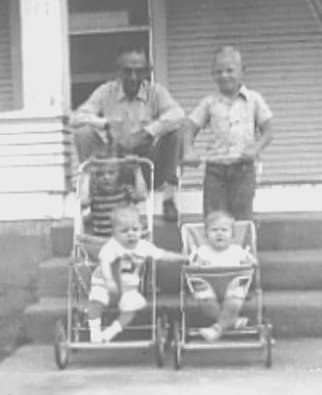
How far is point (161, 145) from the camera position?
26.8 feet

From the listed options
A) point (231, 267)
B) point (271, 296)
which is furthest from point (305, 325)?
point (231, 267)

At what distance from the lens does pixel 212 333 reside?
678cm

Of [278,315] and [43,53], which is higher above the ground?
[43,53]

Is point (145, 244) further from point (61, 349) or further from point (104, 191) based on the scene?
point (61, 349)

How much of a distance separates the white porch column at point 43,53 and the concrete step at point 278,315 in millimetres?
1927

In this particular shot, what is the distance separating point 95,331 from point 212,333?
2.58ft

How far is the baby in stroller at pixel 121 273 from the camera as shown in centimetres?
687

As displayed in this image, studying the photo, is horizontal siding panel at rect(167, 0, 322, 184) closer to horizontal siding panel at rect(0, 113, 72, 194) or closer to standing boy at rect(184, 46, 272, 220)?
horizontal siding panel at rect(0, 113, 72, 194)

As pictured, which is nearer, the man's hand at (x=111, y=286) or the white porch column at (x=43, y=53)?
the man's hand at (x=111, y=286)

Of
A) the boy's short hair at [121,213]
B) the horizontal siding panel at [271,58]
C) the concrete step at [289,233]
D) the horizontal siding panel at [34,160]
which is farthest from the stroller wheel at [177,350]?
the horizontal siding panel at [271,58]

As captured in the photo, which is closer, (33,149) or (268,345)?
(268,345)

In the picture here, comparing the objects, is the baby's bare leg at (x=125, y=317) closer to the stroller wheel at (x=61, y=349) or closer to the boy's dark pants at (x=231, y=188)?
the stroller wheel at (x=61, y=349)

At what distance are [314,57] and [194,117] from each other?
3.81 m

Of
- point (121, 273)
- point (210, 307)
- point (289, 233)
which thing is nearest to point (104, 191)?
point (121, 273)
